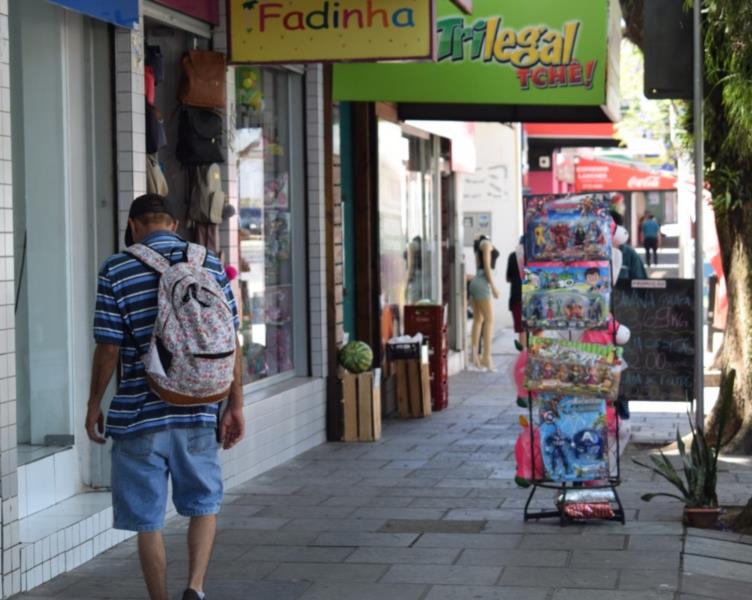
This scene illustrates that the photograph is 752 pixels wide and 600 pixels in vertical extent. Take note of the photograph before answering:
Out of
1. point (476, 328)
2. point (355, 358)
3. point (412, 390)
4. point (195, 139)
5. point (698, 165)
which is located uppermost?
point (195, 139)

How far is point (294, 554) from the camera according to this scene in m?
7.64

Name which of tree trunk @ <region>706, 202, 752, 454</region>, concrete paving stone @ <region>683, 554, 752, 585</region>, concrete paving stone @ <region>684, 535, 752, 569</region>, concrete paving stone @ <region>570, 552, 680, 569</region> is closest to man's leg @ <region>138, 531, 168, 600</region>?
concrete paving stone @ <region>570, 552, 680, 569</region>

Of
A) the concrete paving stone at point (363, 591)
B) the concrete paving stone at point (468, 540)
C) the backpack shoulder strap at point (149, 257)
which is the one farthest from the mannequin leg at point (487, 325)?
the backpack shoulder strap at point (149, 257)

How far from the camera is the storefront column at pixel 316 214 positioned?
11805 mm

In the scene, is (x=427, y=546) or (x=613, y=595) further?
(x=427, y=546)

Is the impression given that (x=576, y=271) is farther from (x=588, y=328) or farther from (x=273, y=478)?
(x=273, y=478)

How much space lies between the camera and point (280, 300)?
11.6m

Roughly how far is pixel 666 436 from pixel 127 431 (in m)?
7.21

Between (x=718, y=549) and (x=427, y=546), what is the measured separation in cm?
151

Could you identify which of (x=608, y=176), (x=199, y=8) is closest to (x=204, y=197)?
(x=199, y=8)

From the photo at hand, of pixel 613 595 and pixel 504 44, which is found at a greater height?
pixel 504 44

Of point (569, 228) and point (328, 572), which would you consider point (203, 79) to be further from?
point (328, 572)

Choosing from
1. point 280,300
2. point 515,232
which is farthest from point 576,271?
point 515,232

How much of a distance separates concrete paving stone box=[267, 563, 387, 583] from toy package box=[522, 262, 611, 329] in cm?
181
